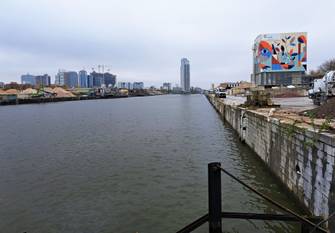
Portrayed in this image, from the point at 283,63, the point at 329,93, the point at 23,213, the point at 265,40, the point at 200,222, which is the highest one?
the point at 265,40

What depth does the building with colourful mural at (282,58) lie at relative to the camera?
340ft

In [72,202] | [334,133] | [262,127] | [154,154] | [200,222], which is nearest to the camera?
[200,222]

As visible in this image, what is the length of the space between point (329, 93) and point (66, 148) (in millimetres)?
21602

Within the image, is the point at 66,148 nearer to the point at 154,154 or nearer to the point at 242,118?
the point at 154,154

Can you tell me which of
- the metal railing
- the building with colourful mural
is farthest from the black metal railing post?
the building with colourful mural

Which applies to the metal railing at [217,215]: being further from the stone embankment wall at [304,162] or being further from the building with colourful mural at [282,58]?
the building with colourful mural at [282,58]

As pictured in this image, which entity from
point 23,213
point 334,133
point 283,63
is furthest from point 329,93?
point 283,63

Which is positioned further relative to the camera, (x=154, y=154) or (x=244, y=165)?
(x=154, y=154)

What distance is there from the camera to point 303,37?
10300cm

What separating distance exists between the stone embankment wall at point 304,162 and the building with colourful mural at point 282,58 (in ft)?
334

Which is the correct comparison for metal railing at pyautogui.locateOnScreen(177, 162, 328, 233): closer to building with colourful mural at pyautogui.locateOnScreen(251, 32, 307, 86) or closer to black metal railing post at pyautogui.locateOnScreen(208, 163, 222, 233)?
black metal railing post at pyautogui.locateOnScreen(208, 163, 222, 233)

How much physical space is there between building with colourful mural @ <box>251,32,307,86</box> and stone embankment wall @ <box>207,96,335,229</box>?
334ft

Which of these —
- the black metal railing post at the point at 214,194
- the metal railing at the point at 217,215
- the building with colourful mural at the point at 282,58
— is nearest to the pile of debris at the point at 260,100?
the metal railing at the point at 217,215

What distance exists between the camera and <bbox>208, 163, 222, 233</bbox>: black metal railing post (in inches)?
179
